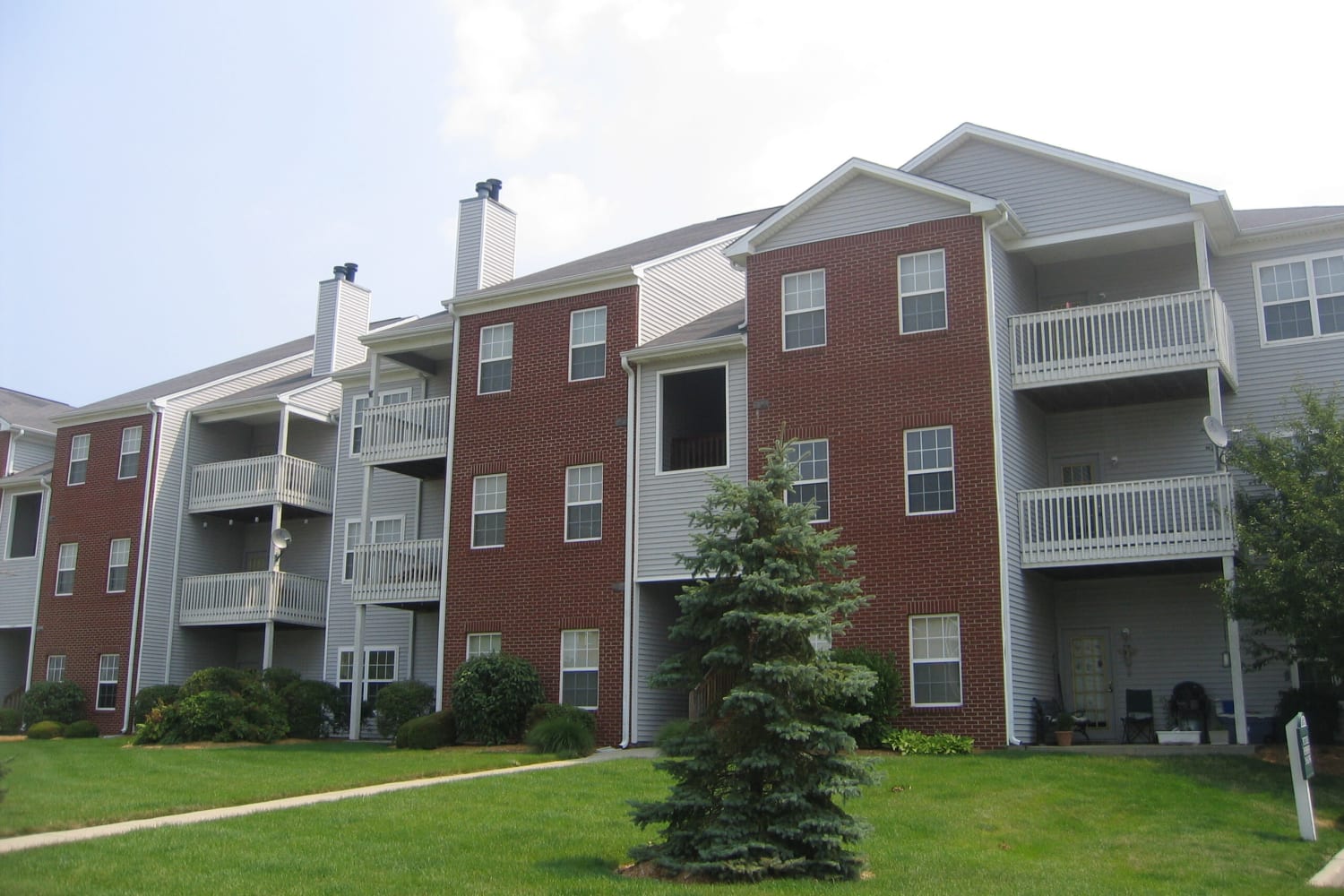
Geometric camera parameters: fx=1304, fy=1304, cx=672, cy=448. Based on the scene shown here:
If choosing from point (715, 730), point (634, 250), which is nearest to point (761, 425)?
point (634, 250)

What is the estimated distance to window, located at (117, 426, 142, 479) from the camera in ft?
113

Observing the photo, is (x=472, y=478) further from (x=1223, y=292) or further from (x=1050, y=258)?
(x=1223, y=292)

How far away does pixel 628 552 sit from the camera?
82.5ft

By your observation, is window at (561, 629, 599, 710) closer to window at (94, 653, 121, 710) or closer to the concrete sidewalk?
the concrete sidewalk

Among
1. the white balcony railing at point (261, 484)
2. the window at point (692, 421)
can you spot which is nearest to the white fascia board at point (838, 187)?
the window at point (692, 421)

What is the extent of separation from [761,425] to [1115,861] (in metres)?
12.5

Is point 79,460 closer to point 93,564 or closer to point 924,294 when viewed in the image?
point 93,564

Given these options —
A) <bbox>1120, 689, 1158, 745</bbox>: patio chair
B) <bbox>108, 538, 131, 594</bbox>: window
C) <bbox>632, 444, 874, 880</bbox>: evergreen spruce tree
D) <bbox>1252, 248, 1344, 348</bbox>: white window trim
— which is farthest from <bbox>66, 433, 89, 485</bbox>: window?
<bbox>1252, 248, 1344, 348</bbox>: white window trim

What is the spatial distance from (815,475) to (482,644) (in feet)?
26.4

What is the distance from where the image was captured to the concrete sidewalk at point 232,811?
12.3 m

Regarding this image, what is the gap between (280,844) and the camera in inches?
485

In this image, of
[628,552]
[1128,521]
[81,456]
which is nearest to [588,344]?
[628,552]

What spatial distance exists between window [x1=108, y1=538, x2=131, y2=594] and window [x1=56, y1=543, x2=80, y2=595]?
58.6 inches

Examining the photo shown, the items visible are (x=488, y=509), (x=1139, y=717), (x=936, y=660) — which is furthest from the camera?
(x=488, y=509)
